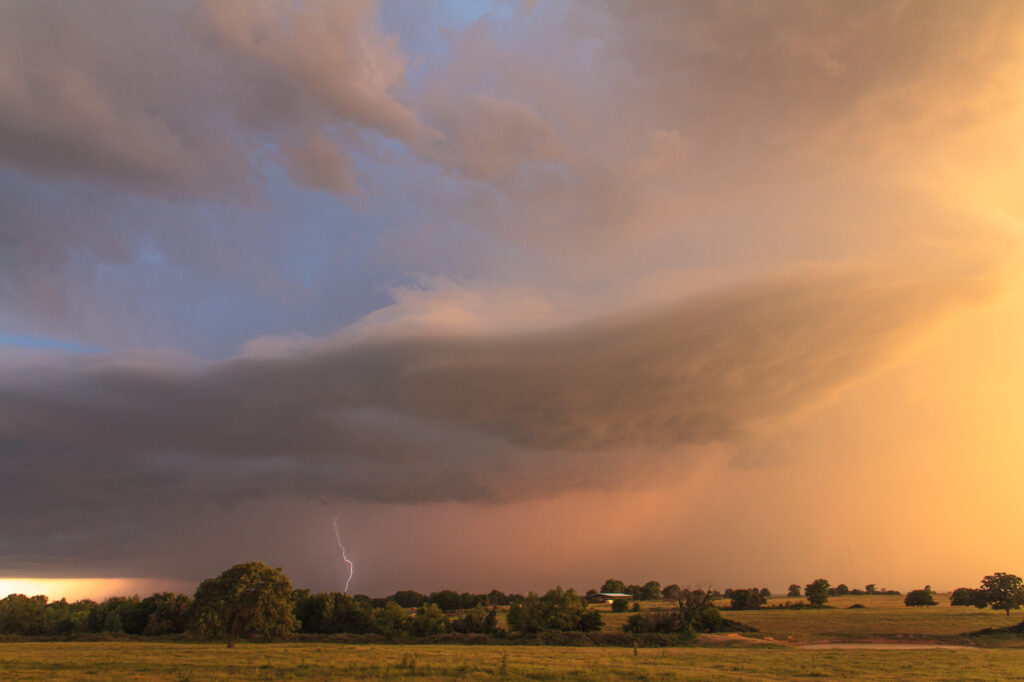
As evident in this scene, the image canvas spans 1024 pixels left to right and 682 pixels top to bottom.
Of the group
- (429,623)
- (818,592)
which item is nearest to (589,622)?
(429,623)

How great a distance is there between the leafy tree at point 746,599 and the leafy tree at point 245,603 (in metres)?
129

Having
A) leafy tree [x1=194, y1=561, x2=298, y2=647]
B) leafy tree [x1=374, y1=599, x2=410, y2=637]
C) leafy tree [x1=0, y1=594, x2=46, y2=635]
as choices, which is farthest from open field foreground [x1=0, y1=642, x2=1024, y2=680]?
leafy tree [x1=0, y1=594, x2=46, y2=635]

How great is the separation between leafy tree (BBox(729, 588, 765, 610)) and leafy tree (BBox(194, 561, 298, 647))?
129 metres

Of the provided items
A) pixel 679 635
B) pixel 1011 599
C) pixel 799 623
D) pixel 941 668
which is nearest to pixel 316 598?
pixel 679 635

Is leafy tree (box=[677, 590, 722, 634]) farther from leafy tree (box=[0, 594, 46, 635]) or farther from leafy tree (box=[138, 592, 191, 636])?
leafy tree (box=[0, 594, 46, 635])

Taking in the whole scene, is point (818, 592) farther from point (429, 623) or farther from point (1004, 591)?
point (429, 623)

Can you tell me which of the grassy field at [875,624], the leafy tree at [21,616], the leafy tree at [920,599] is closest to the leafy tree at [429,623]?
the grassy field at [875,624]

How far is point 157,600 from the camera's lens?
478 feet

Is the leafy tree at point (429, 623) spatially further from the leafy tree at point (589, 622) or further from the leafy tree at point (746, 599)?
the leafy tree at point (746, 599)

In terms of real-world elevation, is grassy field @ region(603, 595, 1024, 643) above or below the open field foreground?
below

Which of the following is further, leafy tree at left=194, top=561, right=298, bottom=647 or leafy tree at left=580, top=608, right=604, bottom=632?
leafy tree at left=580, top=608, right=604, bottom=632

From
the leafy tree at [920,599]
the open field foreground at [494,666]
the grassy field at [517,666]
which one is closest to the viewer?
the open field foreground at [494,666]

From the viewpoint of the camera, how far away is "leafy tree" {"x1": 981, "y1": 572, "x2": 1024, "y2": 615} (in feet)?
415

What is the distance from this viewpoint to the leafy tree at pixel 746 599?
17688 centimetres
